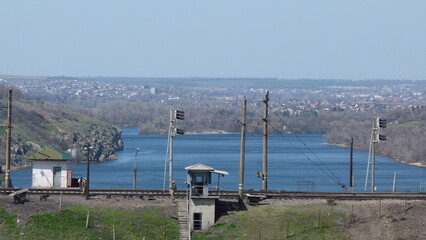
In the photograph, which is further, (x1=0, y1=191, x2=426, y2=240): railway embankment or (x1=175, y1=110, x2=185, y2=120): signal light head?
(x1=175, y1=110, x2=185, y2=120): signal light head

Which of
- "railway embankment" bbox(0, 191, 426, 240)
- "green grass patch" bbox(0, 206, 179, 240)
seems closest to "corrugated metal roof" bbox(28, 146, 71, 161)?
"railway embankment" bbox(0, 191, 426, 240)

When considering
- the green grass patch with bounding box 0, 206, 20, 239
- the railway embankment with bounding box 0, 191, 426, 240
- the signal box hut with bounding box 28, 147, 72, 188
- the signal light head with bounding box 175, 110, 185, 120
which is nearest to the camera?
the green grass patch with bounding box 0, 206, 20, 239

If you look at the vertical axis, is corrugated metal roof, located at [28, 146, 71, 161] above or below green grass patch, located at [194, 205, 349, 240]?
above

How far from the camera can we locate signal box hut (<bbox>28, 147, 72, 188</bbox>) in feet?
218

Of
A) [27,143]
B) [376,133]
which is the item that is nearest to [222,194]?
[376,133]

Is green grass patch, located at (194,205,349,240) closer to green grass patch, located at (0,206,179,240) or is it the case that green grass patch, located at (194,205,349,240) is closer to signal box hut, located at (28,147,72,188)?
green grass patch, located at (0,206,179,240)

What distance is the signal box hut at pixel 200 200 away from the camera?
186ft

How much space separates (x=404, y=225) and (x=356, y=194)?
776 centimetres

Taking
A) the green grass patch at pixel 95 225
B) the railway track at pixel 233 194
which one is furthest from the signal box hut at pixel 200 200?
the railway track at pixel 233 194

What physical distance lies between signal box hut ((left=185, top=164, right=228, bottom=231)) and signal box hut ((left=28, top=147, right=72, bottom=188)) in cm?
1205

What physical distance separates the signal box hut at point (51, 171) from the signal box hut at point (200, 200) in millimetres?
12047

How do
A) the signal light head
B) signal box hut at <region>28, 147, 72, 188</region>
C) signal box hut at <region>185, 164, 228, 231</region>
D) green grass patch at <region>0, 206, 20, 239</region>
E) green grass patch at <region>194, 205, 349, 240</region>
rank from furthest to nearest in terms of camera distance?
signal box hut at <region>28, 147, 72, 188</region>, the signal light head, signal box hut at <region>185, 164, 228, 231</region>, green grass patch at <region>194, 205, 349, 240</region>, green grass patch at <region>0, 206, 20, 239</region>

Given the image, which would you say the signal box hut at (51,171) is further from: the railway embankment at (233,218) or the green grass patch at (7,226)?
the green grass patch at (7,226)

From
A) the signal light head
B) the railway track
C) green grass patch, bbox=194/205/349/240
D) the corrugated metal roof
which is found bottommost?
green grass patch, bbox=194/205/349/240
